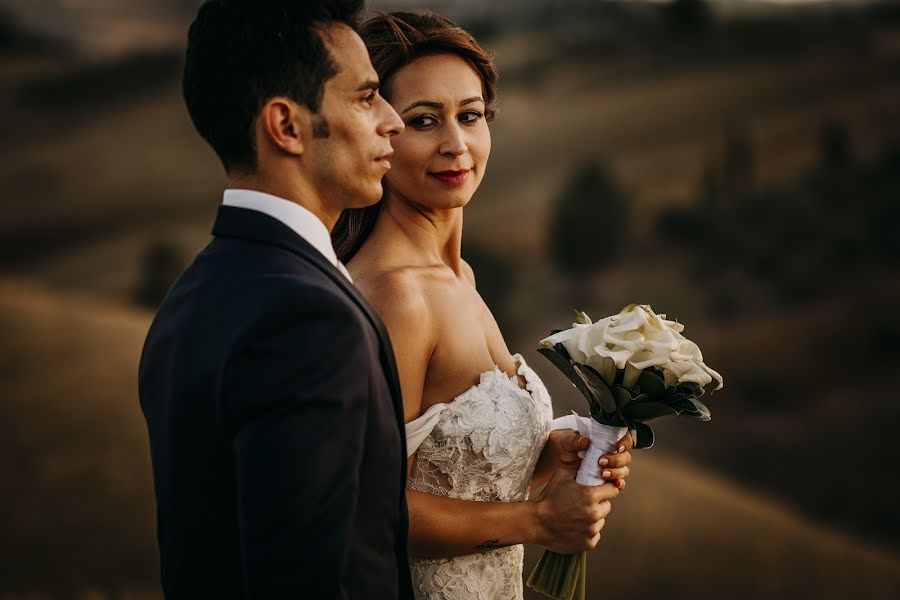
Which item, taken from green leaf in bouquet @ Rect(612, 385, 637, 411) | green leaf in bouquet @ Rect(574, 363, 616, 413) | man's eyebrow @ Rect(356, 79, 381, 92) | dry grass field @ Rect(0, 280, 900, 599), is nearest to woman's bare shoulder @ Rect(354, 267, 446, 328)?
green leaf in bouquet @ Rect(574, 363, 616, 413)

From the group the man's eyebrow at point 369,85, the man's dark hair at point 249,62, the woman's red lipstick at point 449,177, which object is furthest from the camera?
the woman's red lipstick at point 449,177

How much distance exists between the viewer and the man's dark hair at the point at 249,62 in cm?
218

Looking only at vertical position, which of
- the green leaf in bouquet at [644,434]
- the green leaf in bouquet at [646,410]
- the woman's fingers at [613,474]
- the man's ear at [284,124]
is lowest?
the woman's fingers at [613,474]

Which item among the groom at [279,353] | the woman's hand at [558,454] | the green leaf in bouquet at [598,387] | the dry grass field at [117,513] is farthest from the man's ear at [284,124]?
the dry grass field at [117,513]

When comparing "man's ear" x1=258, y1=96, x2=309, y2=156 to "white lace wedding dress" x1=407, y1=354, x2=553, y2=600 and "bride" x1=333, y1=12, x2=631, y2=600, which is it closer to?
"bride" x1=333, y1=12, x2=631, y2=600

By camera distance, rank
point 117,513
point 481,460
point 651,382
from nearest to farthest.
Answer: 1. point 651,382
2. point 481,460
3. point 117,513

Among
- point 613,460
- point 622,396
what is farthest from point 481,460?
point 622,396

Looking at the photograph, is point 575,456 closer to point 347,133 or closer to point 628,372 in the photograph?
point 628,372

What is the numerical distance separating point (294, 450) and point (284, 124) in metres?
0.78

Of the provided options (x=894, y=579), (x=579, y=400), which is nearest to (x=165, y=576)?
(x=894, y=579)

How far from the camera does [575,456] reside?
3.31 meters

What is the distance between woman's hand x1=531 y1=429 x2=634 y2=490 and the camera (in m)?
3.20

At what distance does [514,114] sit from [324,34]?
5828 centimetres

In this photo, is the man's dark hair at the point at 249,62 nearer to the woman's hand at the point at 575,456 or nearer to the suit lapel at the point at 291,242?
the suit lapel at the point at 291,242
